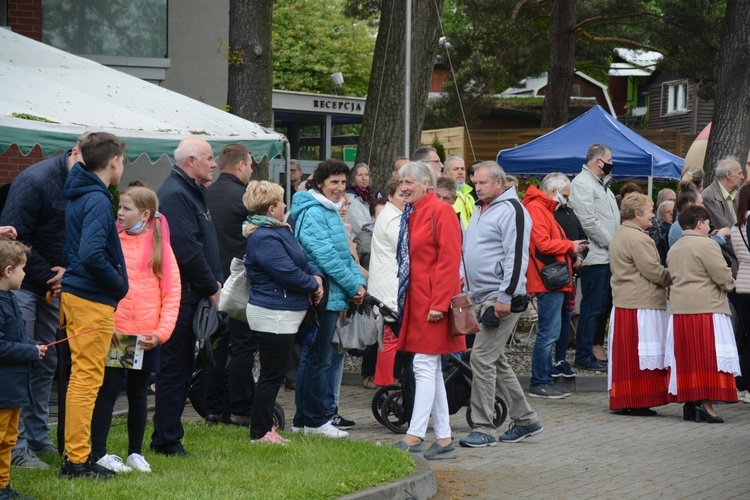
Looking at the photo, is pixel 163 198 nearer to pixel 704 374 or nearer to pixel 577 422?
pixel 577 422

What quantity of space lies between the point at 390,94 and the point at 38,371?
9073 millimetres

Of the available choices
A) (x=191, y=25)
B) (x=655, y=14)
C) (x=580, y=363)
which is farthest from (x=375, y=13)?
(x=580, y=363)

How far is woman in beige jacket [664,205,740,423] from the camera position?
396 inches

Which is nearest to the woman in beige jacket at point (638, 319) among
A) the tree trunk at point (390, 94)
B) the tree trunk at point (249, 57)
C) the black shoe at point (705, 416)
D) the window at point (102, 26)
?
the black shoe at point (705, 416)

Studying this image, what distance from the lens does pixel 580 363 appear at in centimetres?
1280

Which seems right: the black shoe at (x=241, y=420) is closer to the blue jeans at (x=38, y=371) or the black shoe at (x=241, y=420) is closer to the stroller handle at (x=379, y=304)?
the stroller handle at (x=379, y=304)

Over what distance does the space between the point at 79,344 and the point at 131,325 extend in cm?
47

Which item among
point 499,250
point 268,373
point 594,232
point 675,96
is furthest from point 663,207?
point 675,96

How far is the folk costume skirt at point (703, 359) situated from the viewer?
395 inches

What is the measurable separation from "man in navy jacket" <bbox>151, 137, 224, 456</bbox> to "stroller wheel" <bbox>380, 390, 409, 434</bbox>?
219 cm

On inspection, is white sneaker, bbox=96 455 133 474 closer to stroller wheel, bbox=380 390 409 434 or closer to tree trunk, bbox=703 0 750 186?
stroller wheel, bbox=380 390 409 434

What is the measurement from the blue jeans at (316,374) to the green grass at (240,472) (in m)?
0.37

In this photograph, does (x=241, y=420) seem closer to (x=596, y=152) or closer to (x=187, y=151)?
(x=187, y=151)

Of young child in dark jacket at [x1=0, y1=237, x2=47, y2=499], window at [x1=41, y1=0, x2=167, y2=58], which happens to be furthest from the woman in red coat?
window at [x1=41, y1=0, x2=167, y2=58]
